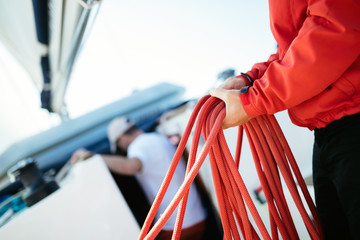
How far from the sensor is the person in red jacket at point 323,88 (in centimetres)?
37

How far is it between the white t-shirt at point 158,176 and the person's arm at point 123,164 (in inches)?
2.0

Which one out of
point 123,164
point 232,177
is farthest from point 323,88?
point 123,164

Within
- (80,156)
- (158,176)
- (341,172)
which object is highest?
(80,156)

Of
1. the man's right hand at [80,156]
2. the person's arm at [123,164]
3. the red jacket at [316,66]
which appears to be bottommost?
the person's arm at [123,164]

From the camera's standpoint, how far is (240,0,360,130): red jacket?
37cm

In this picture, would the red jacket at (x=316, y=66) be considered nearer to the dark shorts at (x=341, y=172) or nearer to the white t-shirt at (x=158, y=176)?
the dark shorts at (x=341, y=172)

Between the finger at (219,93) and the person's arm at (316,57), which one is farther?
the finger at (219,93)

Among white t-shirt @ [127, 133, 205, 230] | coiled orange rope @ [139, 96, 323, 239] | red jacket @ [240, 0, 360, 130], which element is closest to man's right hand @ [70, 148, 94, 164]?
white t-shirt @ [127, 133, 205, 230]

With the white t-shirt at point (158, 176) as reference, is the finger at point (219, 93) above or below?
above

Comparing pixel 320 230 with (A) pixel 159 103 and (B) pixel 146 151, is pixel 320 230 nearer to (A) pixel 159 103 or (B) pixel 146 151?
(B) pixel 146 151

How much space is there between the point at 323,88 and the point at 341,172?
0.70 ft

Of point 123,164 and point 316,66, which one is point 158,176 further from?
point 316,66

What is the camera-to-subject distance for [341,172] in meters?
0.44

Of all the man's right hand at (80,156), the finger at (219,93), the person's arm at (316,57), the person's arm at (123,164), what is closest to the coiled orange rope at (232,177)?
the finger at (219,93)
